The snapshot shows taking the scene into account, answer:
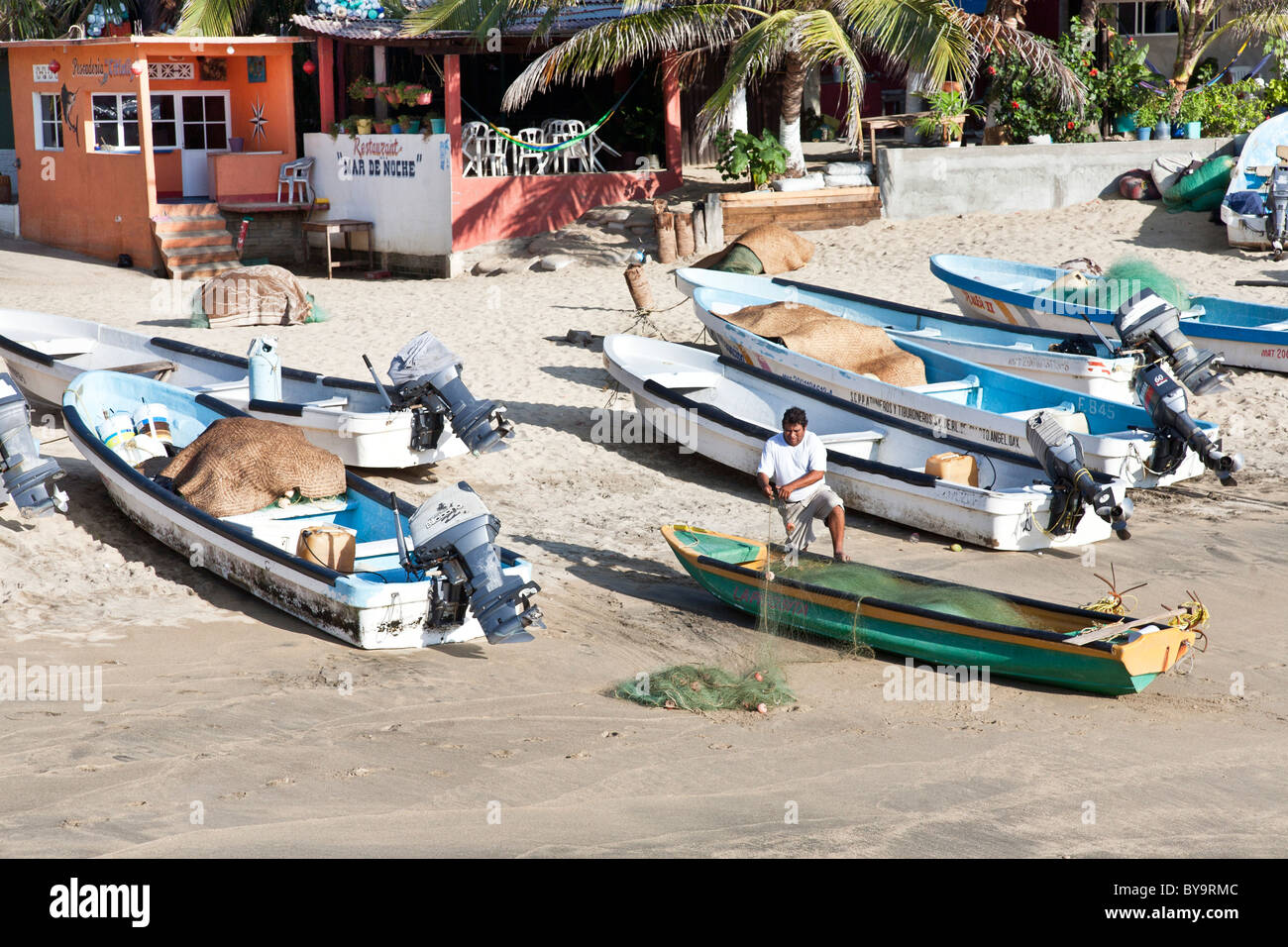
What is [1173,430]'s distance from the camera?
1038cm

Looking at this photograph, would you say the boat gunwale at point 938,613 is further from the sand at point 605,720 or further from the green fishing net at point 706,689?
the green fishing net at point 706,689

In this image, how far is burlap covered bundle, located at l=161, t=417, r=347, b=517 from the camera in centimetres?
941

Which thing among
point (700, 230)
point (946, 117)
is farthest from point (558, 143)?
point (946, 117)

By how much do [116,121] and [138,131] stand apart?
23.8 inches

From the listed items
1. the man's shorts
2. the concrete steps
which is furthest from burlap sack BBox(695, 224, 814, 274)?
the man's shorts

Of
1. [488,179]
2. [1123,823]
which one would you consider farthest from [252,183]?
[1123,823]

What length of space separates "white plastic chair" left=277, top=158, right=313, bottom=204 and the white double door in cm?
157

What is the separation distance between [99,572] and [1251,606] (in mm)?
7721

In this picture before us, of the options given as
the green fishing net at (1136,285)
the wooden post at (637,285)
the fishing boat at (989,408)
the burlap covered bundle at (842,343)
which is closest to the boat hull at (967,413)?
the fishing boat at (989,408)

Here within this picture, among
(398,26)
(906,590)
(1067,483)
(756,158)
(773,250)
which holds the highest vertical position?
(398,26)

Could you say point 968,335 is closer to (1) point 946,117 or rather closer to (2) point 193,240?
(1) point 946,117

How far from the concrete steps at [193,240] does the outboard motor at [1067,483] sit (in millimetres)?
14256

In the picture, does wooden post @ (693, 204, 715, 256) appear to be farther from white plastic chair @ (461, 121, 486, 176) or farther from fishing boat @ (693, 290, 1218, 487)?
fishing boat @ (693, 290, 1218, 487)

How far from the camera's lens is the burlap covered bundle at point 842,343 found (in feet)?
41.2
